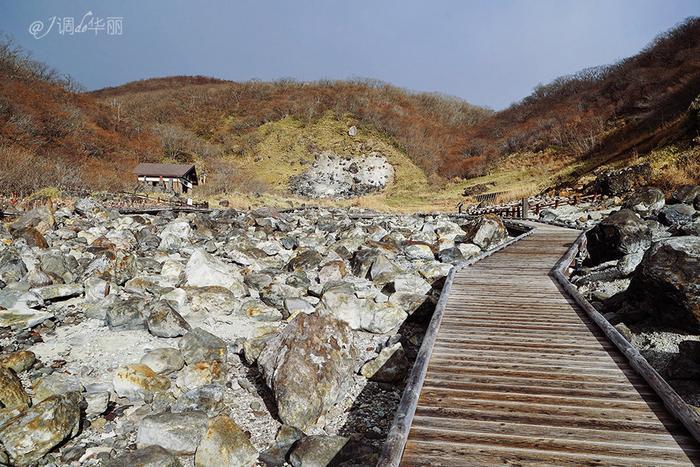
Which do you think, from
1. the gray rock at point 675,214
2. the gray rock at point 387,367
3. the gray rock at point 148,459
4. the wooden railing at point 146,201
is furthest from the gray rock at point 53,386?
the wooden railing at point 146,201

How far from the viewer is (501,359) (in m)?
5.19

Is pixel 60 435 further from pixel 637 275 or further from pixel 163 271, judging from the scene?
pixel 637 275

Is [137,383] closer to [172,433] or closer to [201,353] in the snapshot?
[201,353]

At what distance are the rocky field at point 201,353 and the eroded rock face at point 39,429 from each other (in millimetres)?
13

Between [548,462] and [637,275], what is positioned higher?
[637,275]

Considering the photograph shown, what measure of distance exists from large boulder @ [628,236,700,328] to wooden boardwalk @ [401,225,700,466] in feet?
4.61

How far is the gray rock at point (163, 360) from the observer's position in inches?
254

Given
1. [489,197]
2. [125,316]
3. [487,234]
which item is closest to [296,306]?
[125,316]

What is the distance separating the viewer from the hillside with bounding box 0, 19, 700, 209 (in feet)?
111

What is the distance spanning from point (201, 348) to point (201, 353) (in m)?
0.10

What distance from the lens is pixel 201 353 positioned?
22.4 feet

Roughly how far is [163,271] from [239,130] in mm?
55874

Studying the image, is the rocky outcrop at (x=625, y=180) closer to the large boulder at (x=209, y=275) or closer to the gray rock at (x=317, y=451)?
the large boulder at (x=209, y=275)

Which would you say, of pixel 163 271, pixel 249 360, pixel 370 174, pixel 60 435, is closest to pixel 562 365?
pixel 249 360
